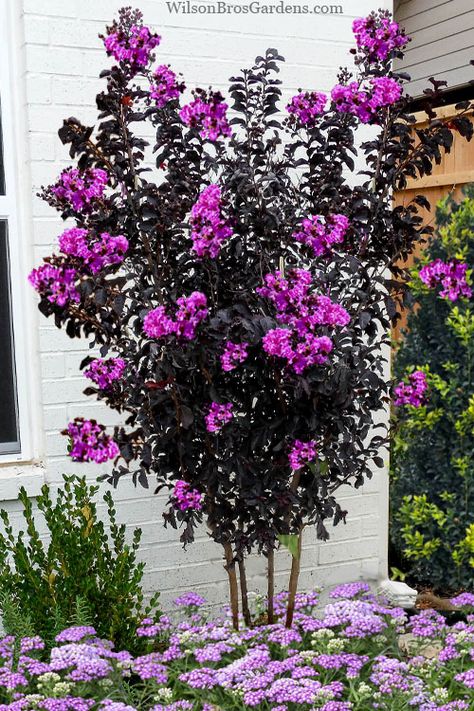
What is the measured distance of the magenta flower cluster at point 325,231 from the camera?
83.1 inches

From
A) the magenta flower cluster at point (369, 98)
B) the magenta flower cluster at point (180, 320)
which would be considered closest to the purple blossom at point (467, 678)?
the magenta flower cluster at point (180, 320)

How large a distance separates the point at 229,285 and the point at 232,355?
10.9 inches

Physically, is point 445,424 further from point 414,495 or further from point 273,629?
point 273,629

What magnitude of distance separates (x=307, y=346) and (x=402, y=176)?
691mm

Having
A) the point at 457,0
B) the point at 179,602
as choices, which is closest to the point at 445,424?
the point at 179,602

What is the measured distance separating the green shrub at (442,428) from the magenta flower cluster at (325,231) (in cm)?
108

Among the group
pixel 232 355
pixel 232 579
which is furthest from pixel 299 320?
pixel 232 579

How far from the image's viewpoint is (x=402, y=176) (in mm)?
2326

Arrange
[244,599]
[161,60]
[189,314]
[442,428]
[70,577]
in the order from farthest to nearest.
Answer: [442,428] < [161,60] < [244,599] < [70,577] < [189,314]

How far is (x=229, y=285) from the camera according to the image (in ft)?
7.21

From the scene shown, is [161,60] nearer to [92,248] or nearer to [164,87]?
[164,87]

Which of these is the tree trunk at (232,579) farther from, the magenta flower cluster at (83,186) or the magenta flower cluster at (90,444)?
the magenta flower cluster at (83,186)

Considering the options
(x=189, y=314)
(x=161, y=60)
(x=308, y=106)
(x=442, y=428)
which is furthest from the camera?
(x=442, y=428)

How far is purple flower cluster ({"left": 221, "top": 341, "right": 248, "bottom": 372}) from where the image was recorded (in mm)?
1993
